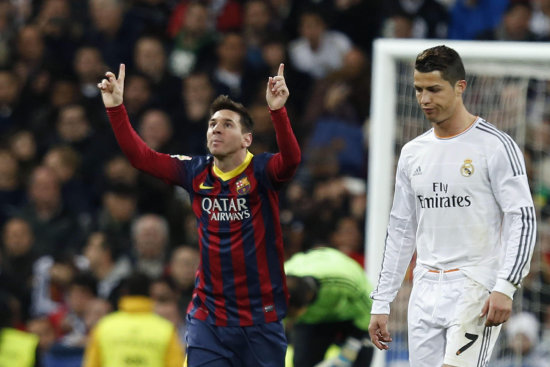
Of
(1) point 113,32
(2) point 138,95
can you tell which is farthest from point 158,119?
(1) point 113,32

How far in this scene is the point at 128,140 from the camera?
641 cm

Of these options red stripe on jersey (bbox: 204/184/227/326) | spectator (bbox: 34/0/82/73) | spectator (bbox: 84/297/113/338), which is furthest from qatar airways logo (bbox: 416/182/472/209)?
spectator (bbox: 34/0/82/73)

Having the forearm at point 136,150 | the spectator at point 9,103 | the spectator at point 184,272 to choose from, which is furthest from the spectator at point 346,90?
the forearm at point 136,150

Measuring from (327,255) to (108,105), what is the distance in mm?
2495

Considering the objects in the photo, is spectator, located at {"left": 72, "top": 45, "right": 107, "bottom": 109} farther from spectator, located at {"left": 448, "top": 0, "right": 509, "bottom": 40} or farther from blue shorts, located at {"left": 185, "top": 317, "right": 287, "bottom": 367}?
blue shorts, located at {"left": 185, "top": 317, "right": 287, "bottom": 367}

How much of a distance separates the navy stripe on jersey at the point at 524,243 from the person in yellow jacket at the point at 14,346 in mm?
4641

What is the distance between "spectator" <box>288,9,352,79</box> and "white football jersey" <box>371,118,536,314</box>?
22.2 ft

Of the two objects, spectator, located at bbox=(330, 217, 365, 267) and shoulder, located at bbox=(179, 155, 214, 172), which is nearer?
shoulder, located at bbox=(179, 155, 214, 172)

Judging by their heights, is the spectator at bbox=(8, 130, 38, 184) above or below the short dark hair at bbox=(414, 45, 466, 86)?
below

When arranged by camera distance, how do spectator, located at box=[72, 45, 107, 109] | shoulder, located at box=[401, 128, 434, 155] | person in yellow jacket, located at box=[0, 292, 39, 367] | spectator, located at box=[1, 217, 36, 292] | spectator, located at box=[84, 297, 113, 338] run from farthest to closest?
1. spectator, located at box=[72, 45, 107, 109]
2. spectator, located at box=[1, 217, 36, 292]
3. spectator, located at box=[84, 297, 113, 338]
4. person in yellow jacket, located at box=[0, 292, 39, 367]
5. shoulder, located at box=[401, 128, 434, 155]

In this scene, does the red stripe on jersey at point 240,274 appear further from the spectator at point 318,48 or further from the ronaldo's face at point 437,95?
the spectator at point 318,48

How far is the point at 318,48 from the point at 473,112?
363 centimetres

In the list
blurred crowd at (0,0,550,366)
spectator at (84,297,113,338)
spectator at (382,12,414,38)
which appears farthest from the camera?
spectator at (382,12,414,38)

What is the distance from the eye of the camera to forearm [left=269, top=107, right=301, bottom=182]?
5996 mm
